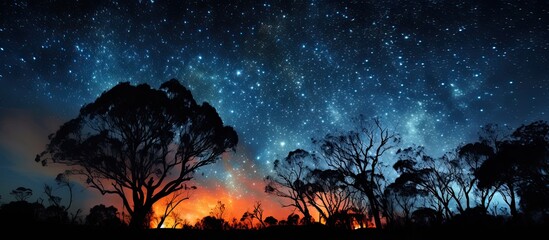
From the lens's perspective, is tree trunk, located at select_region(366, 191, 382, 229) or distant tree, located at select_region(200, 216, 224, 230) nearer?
distant tree, located at select_region(200, 216, 224, 230)

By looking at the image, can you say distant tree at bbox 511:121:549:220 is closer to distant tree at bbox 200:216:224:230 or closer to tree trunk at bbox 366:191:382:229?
tree trunk at bbox 366:191:382:229

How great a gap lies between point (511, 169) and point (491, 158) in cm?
232

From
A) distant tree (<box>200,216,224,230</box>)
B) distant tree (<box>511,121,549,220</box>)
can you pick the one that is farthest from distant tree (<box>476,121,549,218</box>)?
distant tree (<box>200,216,224,230</box>)

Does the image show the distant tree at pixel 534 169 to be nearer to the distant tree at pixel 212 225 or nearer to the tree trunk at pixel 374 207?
the tree trunk at pixel 374 207

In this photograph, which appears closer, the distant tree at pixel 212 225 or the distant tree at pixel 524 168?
the distant tree at pixel 212 225

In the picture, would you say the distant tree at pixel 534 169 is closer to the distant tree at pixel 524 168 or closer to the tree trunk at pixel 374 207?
the distant tree at pixel 524 168

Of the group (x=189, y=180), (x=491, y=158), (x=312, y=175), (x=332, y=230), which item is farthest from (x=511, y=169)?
(x=189, y=180)

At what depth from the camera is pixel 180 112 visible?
22.0 m

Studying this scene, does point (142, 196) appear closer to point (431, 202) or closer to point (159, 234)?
point (159, 234)

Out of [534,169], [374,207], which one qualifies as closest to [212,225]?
[374,207]

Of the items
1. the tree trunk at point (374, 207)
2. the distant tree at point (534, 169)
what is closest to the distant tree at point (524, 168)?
the distant tree at point (534, 169)

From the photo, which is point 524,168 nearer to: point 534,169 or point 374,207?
point 534,169

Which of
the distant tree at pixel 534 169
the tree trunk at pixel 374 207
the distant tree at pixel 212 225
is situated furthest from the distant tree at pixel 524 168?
the distant tree at pixel 212 225

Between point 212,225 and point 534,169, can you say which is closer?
point 212,225
